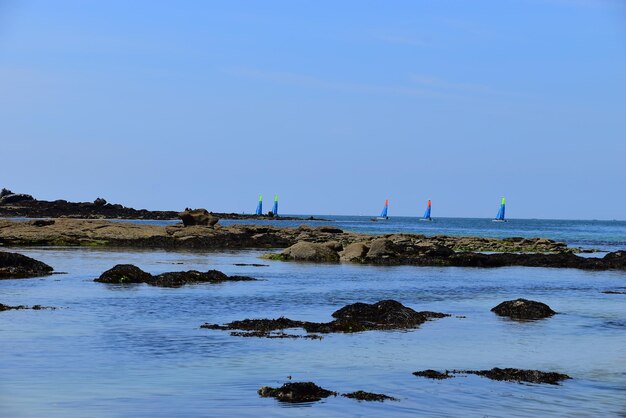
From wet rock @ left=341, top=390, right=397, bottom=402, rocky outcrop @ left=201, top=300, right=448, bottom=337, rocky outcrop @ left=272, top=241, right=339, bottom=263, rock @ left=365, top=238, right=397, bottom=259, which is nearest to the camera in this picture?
wet rock @ left=341, top=390, right=397, bottom=402

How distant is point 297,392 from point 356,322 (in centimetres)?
835

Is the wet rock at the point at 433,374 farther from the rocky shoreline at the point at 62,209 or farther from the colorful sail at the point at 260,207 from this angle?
the colorful sail at the point at 260,207

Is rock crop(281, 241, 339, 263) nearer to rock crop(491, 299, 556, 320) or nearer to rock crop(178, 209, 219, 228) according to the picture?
rock crop(491, 299, 556, 320)

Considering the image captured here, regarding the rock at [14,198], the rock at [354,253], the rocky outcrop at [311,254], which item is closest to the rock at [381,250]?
the rock at [354,253]

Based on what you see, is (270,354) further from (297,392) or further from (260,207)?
(260,207)

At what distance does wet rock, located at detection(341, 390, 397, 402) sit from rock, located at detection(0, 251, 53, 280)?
21.9 meters

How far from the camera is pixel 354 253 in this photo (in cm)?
4894

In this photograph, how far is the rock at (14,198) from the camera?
144m

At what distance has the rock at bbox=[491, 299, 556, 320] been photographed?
23.4m

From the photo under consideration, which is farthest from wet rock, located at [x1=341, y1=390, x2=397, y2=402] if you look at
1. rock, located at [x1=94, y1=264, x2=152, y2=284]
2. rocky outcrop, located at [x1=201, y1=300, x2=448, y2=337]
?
rock, located at [x1=94, y1=264, x2=152, y2=284]

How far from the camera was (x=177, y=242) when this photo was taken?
2377 inches

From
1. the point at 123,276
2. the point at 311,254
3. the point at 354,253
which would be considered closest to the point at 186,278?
the point at 123,276

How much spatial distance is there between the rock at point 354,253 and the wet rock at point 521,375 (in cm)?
3310

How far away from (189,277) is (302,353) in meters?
16.4
